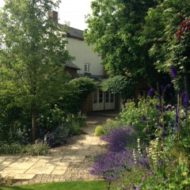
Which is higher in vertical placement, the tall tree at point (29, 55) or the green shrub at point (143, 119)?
the tall tree at point (29, 55)

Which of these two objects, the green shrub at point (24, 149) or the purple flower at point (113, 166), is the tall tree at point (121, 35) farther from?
the purple flower at point (113, 166)

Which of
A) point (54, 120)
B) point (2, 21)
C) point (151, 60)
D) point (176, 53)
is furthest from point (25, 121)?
point (151, 60)

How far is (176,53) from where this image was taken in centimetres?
1168

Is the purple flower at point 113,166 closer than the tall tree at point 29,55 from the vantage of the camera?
Yes

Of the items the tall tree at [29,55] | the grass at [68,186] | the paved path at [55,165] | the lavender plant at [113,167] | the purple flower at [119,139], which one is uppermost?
the tall tree at [29,55]

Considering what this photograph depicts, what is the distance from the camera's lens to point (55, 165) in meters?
11.4

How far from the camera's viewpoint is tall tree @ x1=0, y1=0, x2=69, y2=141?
15023mm

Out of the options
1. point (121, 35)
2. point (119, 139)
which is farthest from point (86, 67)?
point (119, 139)

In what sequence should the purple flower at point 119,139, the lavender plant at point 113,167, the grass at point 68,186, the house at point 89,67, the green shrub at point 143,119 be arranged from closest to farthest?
the lavender plant at point 113,167, the grass at point 68,186, the green shrub at point 143,119, the purple flower at point 119,139, the house at point 89,67

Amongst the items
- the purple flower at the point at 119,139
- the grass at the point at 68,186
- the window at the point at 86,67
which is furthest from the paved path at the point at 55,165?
the window at the point at 86,67

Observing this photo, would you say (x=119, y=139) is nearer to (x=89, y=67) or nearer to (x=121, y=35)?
(x=121, y=35)

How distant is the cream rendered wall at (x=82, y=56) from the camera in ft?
117

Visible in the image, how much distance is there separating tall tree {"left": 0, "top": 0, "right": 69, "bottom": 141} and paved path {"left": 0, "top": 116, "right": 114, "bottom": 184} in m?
2.61

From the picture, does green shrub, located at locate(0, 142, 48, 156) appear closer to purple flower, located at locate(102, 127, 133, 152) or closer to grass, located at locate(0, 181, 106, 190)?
purple flower, located at locate(102, 127, 133, 152)
